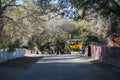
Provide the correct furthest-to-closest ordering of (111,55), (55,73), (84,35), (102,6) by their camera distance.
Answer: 1. (84,35)
2. (111,55)
3. (55,73)
4. (102,6)

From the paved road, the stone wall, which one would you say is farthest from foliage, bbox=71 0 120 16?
the stone wall

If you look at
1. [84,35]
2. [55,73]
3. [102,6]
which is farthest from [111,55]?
[84,35]

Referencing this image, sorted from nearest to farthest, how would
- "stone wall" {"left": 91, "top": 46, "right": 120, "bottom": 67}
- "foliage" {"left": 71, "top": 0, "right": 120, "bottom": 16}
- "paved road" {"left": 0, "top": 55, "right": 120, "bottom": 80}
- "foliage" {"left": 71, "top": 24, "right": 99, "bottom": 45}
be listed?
"paved road" {"left": 0, "top": 55, "right": 120, "bottom": 80}, "foliage" {"left": 71, "top": 0, "right": 120, "bottom": 16}, "stone wall" {"left": 91, "top": 46, "right": 120, "bottom": 67}, "foliage" {"left": 71, "top": 24, "right": 99, "bottom": 45}

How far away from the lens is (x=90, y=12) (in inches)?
1057

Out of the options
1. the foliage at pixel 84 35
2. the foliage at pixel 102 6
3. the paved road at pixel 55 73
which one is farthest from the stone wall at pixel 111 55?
the foliage at pixel 84 35

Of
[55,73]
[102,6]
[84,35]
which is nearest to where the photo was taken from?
[102,6]

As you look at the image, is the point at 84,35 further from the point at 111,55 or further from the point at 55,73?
the point at 55,73

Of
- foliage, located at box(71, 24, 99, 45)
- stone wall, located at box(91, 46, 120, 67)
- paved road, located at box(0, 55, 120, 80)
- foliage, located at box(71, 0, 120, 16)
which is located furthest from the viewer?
foliage, located at box(71, 24, 99, 45)

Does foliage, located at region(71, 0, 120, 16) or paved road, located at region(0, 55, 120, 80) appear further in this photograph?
foliage, located at region(71, 0, 120, 16)

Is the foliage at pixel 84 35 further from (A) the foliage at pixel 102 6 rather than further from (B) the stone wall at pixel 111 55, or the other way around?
(A) the foliage at pixel 102 6

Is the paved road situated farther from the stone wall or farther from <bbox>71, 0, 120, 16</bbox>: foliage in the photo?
<bbox>71, 0, 120, 16</bbox>: foliage

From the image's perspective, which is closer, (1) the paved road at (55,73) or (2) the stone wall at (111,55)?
(1) the paved road at (55,73)

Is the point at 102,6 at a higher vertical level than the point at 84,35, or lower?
lower

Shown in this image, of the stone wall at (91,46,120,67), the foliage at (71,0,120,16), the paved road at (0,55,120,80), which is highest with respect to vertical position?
the foliage at (71,0,120,16)
